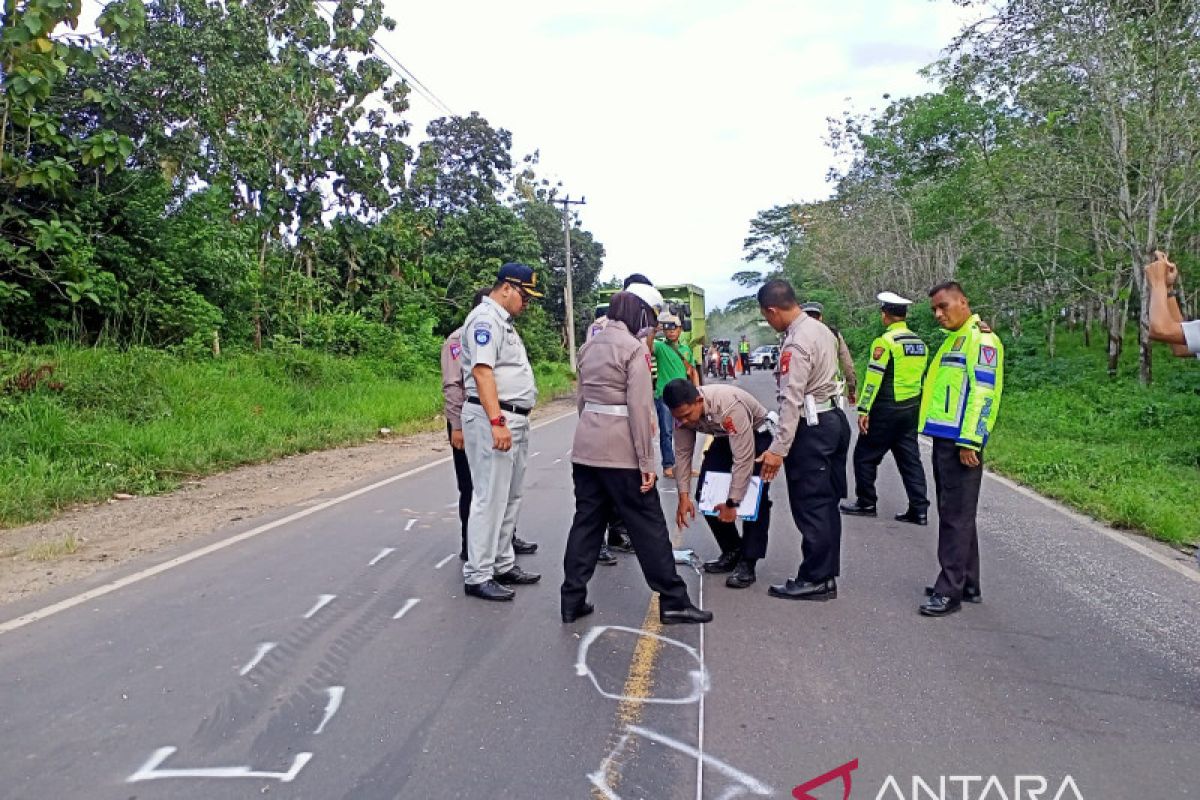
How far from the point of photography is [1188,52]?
495 inches

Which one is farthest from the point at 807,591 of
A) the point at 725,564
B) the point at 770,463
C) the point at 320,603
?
the point at 320,603

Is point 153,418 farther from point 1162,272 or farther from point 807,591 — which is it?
point 1162,272

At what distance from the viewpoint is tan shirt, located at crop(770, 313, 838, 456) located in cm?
478

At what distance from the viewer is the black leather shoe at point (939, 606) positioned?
4.57 meters

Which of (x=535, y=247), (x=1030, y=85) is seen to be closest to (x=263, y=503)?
(x=1030, y=85)

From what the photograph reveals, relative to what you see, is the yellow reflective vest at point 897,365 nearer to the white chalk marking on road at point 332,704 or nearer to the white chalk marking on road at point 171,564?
the white chalk marking on road at point 332,704

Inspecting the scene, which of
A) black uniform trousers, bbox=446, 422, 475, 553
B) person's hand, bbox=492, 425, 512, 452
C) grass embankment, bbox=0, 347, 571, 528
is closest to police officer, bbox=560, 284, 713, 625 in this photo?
person's hand, bbox=492, 425, 512, 452

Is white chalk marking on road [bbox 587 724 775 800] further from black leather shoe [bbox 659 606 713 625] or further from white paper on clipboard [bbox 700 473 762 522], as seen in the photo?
white paper on clipboard [bbox 700 473 762 522]

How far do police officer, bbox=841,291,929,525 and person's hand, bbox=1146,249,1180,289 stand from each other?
3.63 meters

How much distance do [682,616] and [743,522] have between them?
0.95 meters

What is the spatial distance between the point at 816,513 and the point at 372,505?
4.53 metres

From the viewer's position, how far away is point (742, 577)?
517cm

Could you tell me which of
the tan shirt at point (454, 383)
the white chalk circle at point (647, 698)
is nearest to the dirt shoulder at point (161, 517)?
the tan shirt at point (454, 383)

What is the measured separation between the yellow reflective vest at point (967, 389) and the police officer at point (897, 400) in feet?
7.16
